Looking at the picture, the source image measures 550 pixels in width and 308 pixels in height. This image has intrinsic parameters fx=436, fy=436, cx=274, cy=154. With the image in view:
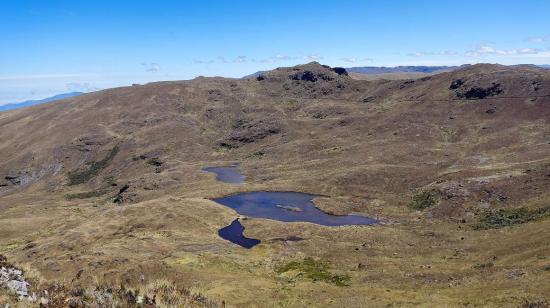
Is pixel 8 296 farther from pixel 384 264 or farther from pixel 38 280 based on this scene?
pixel 384 264

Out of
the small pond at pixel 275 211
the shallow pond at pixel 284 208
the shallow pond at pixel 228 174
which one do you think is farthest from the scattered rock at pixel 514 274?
the shallow pond at pixel 228 174

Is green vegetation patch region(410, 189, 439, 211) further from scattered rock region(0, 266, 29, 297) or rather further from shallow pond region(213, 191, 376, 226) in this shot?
scattered rock region(0, 266, 29, 297)

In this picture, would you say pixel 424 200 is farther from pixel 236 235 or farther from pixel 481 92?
pixel 481 92

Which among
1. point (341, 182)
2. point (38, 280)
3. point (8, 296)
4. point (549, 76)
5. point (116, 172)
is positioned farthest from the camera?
point (116, 172)

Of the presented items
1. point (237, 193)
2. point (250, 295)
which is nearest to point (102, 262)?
point (250, 295)

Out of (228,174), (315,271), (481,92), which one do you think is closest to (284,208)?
(315,271)

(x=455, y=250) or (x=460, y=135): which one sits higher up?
(x=460, y=135)
